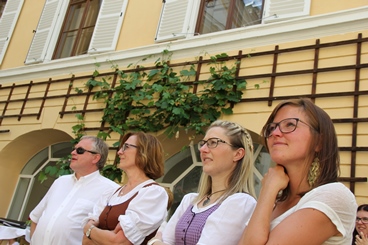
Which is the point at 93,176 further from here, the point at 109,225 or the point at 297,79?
the point at 297,79

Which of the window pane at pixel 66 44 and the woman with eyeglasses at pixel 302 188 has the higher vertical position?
the window pane at pixel 66 44

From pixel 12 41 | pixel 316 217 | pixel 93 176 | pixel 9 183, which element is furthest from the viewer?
pixel 12 41

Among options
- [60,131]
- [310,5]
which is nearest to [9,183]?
[60,131]

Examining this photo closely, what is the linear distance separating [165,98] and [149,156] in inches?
90.8

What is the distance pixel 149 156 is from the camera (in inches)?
112

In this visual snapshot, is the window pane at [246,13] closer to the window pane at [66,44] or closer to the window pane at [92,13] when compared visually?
the window pane at [92,13]

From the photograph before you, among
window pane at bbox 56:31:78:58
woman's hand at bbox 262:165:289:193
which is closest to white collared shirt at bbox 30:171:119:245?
woman's hand at bbox 262:165:289:193

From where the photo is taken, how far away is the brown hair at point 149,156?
280cm

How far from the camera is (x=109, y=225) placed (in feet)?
8.19

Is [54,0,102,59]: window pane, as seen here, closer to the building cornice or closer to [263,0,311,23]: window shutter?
the building cornice

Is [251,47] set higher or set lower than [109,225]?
higher

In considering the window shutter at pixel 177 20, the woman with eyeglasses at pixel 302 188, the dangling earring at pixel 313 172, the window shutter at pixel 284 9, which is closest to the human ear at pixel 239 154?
the woman with eyeglasses at pixel 302 188

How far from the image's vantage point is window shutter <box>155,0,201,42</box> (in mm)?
5746

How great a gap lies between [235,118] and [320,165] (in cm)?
321
